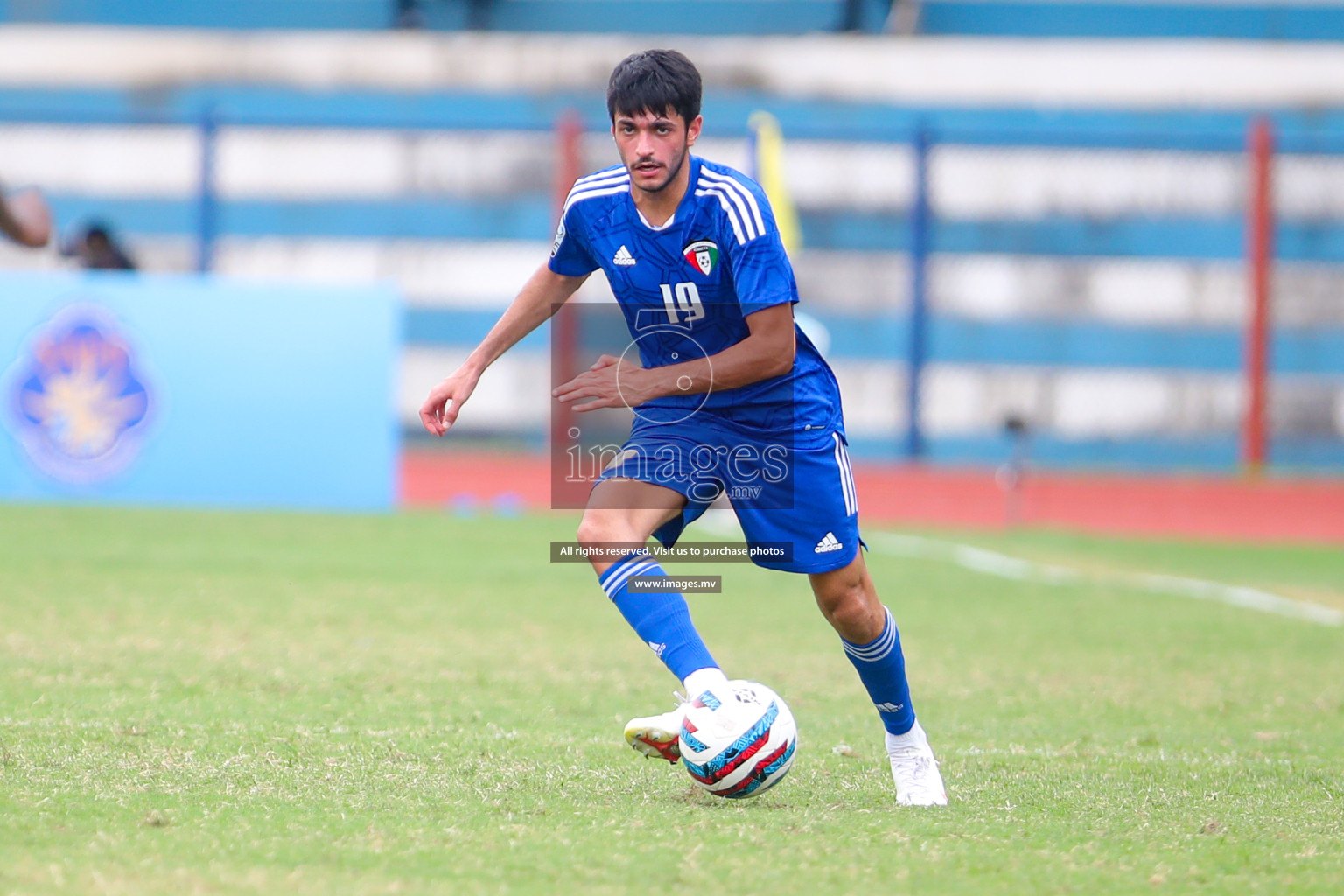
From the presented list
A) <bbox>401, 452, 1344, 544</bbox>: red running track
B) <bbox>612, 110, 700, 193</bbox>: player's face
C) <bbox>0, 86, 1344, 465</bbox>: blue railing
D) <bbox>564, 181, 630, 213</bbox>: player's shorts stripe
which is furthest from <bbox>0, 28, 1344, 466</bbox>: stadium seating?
<bbox>612, 110, 700, 193</bbox>: player's face

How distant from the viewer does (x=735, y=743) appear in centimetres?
368

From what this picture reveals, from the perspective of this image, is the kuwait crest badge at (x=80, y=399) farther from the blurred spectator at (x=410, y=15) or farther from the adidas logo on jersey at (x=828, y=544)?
the adidas logo on jersey at (x=828, y=544)

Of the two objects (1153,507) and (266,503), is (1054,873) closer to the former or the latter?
(266,503)

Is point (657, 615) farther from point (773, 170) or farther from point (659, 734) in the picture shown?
point (773, 170)

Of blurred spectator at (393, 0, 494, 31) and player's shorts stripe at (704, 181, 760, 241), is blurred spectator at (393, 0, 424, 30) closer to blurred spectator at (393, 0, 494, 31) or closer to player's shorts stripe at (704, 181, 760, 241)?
blurred spectator at (393, 0, 494, 31)

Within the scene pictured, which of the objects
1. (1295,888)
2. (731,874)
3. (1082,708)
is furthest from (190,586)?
(1295,888)

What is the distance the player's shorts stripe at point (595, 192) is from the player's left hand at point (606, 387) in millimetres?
486

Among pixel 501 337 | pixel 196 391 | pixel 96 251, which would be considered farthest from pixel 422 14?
pixel 501 337

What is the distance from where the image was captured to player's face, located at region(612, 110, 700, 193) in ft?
12.7

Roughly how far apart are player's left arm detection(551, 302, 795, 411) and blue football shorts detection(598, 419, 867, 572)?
0.48 feet

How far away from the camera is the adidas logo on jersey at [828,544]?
3.95 metres

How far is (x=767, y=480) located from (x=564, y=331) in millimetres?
10206

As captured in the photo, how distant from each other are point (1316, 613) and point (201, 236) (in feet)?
30.8

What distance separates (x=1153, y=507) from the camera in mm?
13250
